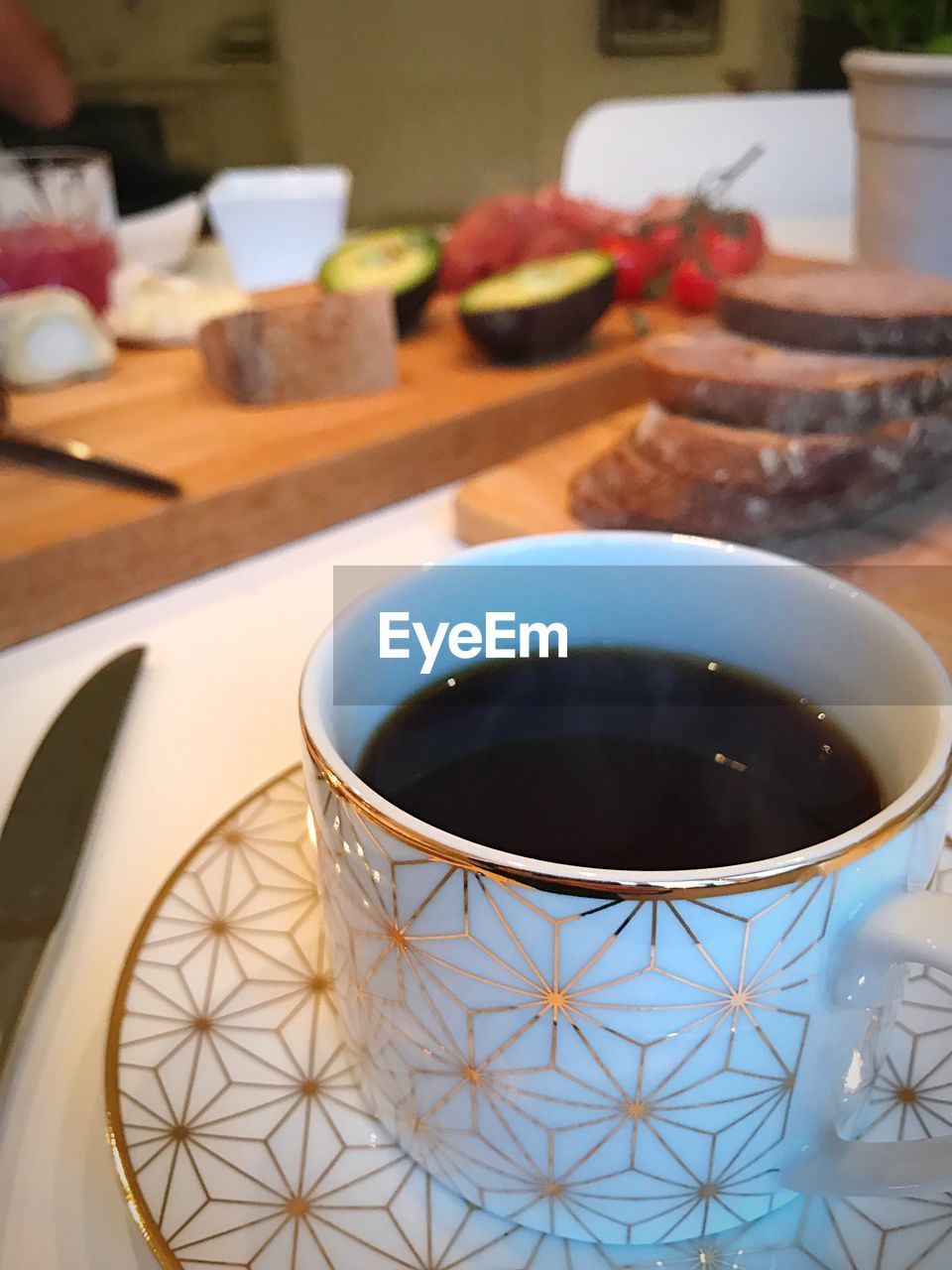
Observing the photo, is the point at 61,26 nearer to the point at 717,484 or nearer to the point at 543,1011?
the point at 717,484

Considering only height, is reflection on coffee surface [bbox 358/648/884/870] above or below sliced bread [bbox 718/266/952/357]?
below

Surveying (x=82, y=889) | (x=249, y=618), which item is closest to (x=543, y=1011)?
(x=82, y=889)

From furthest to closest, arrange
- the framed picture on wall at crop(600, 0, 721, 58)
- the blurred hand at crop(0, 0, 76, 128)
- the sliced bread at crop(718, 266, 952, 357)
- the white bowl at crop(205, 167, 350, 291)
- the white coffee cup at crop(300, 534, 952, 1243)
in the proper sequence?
the framed picture on wall at crop(600, 0, 721, 58) < the blurred hand at crop(0, 0, 76, 128) < the white bowl at crop(205, 167, 350, 291) < the sliced bread at crop(718, 266, 952, 357) < the white coffee cup at crop(300, 534, 952, 1243)

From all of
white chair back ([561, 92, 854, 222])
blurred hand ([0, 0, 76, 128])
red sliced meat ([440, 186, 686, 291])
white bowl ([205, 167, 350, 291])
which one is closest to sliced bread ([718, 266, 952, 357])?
red sliced meat ([440, 186, 686, 291])

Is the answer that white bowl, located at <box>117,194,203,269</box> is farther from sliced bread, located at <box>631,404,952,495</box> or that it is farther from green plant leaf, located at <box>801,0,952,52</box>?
sliced bread, located at <box>631,404,952,495</box>

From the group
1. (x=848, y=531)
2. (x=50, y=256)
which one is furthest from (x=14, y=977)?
(x=50, y=256)

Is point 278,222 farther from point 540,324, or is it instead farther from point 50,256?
point 540,324
